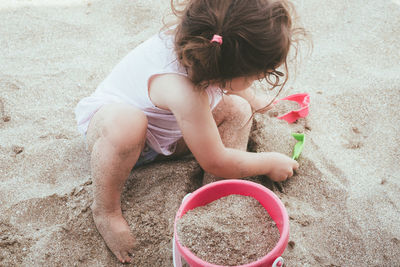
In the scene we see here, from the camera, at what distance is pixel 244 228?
1.00 meters

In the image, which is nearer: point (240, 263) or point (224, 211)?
point (240, 263)

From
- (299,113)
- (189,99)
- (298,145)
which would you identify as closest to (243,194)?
(189,99)

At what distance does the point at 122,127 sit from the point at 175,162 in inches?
13.6

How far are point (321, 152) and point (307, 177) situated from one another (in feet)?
0.52

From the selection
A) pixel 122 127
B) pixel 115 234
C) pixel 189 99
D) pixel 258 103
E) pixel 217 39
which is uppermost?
pixel 217 39

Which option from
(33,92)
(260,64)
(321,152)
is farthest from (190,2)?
(33,92)

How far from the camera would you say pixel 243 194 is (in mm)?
1102

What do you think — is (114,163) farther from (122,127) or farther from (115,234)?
(115,234)

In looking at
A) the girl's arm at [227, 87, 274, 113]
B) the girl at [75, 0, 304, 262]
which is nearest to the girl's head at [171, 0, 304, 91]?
the girl at [75, 0, 304, 262]

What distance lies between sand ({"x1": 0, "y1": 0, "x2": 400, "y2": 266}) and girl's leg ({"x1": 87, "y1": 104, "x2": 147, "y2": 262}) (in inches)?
1.8

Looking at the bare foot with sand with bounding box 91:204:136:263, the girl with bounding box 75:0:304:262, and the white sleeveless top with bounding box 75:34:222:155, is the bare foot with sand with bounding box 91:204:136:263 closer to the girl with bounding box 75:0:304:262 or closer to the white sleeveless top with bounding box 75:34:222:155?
the girl with bounding box 75:0:304:262

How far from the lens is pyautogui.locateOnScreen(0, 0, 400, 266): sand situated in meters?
1.13

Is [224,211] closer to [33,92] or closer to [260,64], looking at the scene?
[260,64]

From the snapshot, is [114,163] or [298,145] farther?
[298,145]
